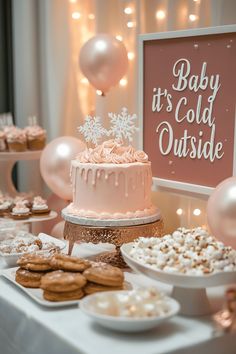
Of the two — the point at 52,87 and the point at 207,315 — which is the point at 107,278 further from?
the point at 52,87

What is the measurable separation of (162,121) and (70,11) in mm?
1127

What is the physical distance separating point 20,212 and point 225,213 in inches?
47.7

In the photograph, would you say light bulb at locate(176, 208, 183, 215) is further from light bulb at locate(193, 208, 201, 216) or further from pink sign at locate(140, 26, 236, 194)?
pink sign at locate(140, 26, 236, 194)

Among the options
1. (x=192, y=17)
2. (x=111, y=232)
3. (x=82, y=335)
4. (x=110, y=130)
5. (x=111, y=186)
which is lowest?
(x=82, y=335)

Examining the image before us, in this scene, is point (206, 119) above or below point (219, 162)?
above

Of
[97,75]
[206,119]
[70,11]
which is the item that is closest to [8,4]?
[70,11]

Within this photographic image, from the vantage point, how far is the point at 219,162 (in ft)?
6.98

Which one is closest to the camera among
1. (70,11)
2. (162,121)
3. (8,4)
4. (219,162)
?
(219,162)

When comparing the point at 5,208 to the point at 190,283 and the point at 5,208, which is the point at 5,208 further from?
the point at 190,283

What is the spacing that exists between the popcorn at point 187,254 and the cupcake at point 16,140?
149cm

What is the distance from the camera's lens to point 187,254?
1573 millimetres

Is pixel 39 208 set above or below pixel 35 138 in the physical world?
below

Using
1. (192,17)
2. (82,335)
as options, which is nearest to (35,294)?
(82,335)

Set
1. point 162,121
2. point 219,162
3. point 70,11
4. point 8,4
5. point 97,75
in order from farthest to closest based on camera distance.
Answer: point 8,4 → point 70,11 → point 97,75 → point 162,121 → point 219,162
